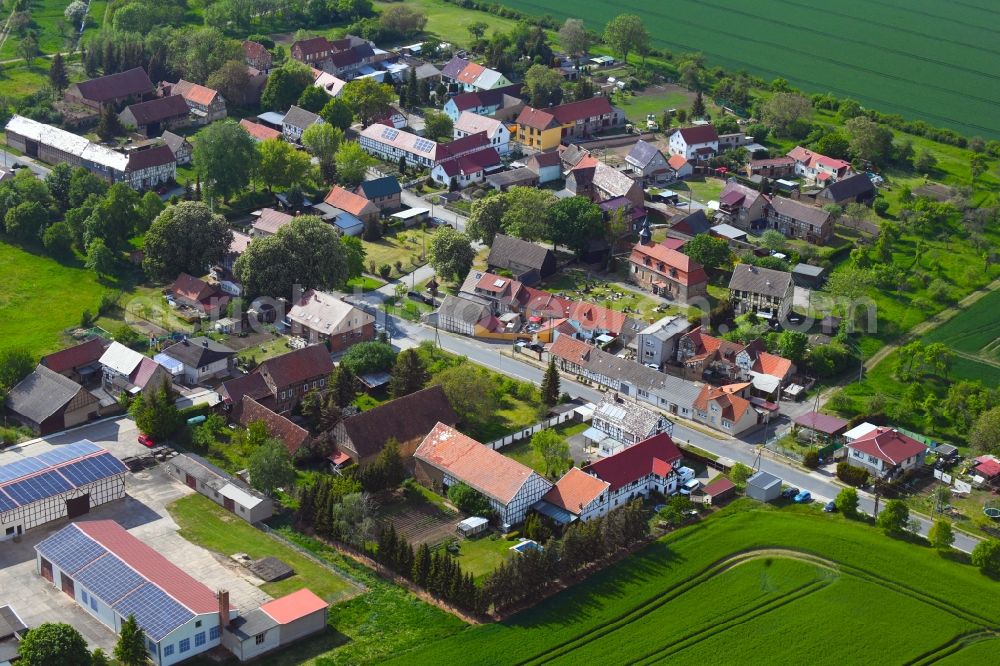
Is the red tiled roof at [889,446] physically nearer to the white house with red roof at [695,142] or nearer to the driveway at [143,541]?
the driveway at [143,541]

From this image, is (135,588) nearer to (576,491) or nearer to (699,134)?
(576,491)

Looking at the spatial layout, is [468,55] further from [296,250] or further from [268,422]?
[268,422]

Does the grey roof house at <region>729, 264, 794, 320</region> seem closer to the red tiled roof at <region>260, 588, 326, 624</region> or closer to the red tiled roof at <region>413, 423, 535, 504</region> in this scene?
the red tiled roof at <region>413, 423, 535, 504</region>

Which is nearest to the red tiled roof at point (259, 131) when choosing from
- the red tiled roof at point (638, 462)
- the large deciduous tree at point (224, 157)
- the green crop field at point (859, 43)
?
the large deciduous tree at point (224, 157)

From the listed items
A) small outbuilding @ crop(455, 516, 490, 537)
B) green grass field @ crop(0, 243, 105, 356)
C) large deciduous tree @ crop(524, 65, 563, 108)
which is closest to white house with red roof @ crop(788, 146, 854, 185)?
large deciduous tree @ crop(524, 65, 563, 108)

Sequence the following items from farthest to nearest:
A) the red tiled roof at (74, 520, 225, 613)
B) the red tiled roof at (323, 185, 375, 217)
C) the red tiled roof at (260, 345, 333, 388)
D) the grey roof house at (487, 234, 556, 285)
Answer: the red tiled roof at (323, 185, 375, 217), the grey roof house at (487, 234, 556, 285), the red tiled roof at (260, 345, 333, 388), the red tiled roof at (74, 520, 225, 613)

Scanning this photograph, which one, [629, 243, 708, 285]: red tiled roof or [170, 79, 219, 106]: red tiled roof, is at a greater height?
[170, 79, 219, 106]: red tiled roof
